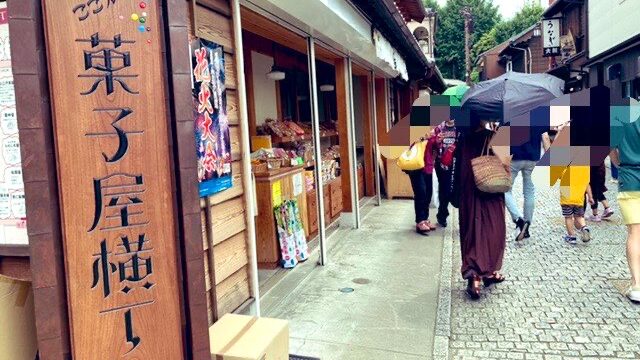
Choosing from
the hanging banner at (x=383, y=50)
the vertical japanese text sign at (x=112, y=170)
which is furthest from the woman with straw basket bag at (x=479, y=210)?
the vertical japanese text sign at (x=112, y=170)

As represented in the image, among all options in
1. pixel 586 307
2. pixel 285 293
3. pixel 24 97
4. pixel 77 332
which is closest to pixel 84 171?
pixel 24 97

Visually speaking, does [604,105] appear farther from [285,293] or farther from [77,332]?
[77,332]

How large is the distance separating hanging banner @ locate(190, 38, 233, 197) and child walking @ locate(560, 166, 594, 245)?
4689 millimetres

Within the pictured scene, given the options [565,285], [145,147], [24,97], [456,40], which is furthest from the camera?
[456,40]

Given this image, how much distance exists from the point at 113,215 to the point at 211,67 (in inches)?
56.1

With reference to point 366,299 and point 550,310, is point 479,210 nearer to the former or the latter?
point 550,310

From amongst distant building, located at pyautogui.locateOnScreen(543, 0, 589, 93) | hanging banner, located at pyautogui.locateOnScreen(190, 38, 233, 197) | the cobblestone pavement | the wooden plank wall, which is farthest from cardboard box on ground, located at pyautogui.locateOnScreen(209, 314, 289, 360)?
distant building, located at pyautogui.locateOnScreen(543, 0, 589, 93)

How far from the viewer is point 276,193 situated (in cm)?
552

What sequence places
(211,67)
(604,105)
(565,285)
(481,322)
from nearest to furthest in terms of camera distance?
(211,67), (481,322), (604,105), (565,285)

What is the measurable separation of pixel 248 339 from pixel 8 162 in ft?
4.99

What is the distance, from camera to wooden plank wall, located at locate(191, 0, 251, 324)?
10.4ft

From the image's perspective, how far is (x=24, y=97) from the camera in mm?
1932

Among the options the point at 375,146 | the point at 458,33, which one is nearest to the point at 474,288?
the point at 375,146

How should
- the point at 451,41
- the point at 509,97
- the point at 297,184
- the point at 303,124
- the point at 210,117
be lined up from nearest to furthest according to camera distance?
1. the point at 210,117
2. the point at 509,97
3. the point at 297,184
4. the point at 303,124
5. the point at 451,41
